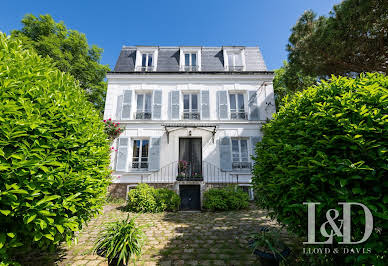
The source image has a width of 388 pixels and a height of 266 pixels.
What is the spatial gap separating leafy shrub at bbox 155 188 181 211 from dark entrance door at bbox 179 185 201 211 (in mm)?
739

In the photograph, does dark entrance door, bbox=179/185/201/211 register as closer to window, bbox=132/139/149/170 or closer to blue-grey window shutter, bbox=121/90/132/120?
window, bbox=132/139/149/170

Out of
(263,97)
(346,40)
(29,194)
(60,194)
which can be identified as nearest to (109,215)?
(60,194)

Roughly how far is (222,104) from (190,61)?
4269 millimetres

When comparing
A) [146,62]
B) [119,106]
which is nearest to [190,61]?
[146,62]

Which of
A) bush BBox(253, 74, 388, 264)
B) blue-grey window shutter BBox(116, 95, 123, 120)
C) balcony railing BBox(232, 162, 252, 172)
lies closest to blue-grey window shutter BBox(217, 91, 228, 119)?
balcony railing BBox(232, 162, 252, 172)

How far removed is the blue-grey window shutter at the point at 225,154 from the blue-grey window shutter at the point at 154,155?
367cm

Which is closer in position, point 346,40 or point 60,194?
point 60,194

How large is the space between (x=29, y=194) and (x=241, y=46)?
13.4 m

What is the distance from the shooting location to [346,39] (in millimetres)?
6219

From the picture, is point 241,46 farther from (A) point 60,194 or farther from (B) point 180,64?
(A) point 60,194

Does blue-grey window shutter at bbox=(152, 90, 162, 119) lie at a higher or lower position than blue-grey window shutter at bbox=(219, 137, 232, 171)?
higher

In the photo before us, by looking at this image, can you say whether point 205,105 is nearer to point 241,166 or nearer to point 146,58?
point 241,166

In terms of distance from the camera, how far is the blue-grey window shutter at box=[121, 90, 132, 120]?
9914 millimetres

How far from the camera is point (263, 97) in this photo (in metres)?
10.5
